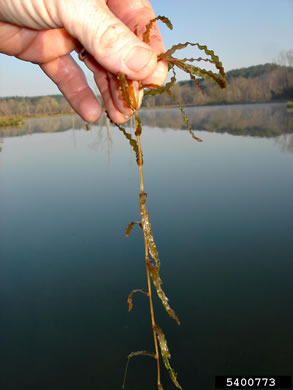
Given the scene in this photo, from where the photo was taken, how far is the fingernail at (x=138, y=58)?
774 mm

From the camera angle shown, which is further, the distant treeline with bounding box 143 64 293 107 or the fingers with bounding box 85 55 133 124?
the distant treeline with bounding box 143 64 293 107

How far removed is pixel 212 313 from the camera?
8.72 ft

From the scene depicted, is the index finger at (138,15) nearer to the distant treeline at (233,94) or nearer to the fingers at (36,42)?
the fingers at (36,42)

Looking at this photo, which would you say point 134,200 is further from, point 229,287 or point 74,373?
point 74,373

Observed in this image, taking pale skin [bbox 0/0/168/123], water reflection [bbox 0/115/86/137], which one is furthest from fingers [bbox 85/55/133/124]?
water reflection [bbox 0/115/86/137]

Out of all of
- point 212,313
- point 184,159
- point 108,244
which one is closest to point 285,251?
point 212,313

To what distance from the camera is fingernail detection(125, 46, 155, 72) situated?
774mm

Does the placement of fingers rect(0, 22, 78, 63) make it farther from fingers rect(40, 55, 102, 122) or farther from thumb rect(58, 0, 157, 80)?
thumb rect(58, 0, 157, 80)

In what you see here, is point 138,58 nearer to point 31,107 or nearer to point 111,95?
point 111,95

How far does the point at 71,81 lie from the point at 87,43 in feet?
1.65

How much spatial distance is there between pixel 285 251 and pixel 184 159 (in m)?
4.46

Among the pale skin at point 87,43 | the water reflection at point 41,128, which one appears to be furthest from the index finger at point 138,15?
the water reflection at point 41,128

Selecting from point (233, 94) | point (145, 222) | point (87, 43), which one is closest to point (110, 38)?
point (87, 43)

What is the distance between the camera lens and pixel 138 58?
0.77 m
